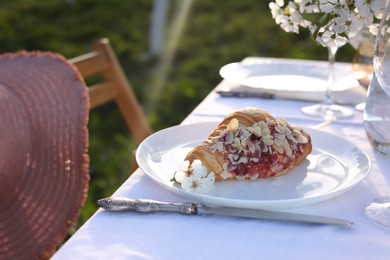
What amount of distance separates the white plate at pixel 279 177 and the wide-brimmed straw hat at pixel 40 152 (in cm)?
37

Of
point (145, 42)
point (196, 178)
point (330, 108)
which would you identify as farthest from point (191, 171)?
A: point (145, 42)

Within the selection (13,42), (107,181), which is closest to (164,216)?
(107,181)

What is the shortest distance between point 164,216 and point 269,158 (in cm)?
18

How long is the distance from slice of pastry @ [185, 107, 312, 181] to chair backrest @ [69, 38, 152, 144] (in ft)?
2.59

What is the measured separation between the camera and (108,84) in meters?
1.68

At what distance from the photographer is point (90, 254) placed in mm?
704

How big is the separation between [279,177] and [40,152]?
2.18 ft

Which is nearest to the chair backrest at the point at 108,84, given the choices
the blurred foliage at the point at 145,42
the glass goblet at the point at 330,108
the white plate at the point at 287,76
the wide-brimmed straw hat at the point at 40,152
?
the wide-brimmed straw hat at the point at 40,152

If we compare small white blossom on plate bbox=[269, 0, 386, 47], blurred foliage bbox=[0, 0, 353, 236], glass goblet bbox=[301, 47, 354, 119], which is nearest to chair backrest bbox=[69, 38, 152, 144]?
glass goblet bbox=[301, 47, 354, 119]

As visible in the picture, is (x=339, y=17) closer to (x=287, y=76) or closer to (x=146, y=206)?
(x=146, y=206)

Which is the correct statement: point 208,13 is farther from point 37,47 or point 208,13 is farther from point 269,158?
point 269,158

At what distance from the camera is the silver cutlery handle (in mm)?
785

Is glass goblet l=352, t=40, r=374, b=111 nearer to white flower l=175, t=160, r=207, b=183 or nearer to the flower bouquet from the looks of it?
the flower bouquet

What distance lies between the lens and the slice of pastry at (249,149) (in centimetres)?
85
